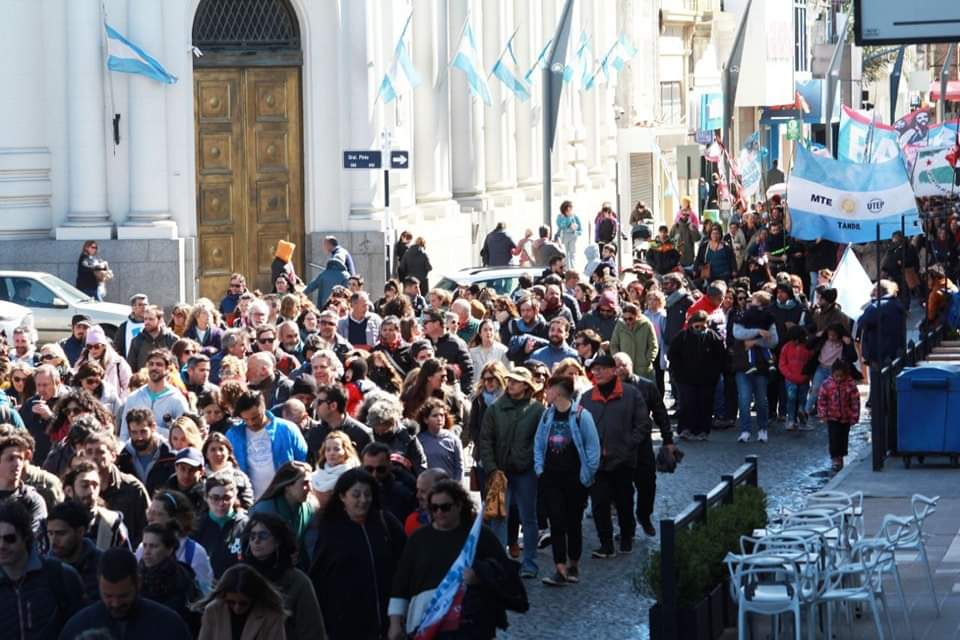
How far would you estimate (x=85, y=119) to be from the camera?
32.7 metres

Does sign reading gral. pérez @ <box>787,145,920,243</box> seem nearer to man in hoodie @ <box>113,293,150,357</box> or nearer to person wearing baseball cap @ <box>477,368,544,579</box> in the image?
man in hoodie @ <box>113,293,150,357</box>

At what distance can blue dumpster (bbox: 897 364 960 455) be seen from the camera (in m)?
20.3

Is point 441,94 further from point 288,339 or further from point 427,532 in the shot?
point 427,532

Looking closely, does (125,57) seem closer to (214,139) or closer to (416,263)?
(214,139)

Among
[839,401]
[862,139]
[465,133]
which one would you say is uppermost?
[465,133]

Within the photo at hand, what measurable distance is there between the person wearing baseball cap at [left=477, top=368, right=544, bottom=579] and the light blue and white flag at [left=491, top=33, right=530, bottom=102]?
1123 inches

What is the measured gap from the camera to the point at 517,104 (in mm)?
49062

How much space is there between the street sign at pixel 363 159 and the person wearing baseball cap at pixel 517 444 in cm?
1556

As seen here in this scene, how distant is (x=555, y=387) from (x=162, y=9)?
19390 millimetres

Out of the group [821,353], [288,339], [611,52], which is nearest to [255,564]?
[288,339]

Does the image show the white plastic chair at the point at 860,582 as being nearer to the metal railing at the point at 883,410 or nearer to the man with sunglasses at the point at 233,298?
the metal railing at the point at 883,410

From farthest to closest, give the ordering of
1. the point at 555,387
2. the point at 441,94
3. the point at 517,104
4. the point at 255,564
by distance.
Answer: the point at 517,104 < the point at 441,94 < the point at 555,387 < the point at 255,564

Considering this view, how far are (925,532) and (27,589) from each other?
8709 millimetres

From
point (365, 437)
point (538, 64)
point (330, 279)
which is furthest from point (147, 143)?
point (365, 437)
